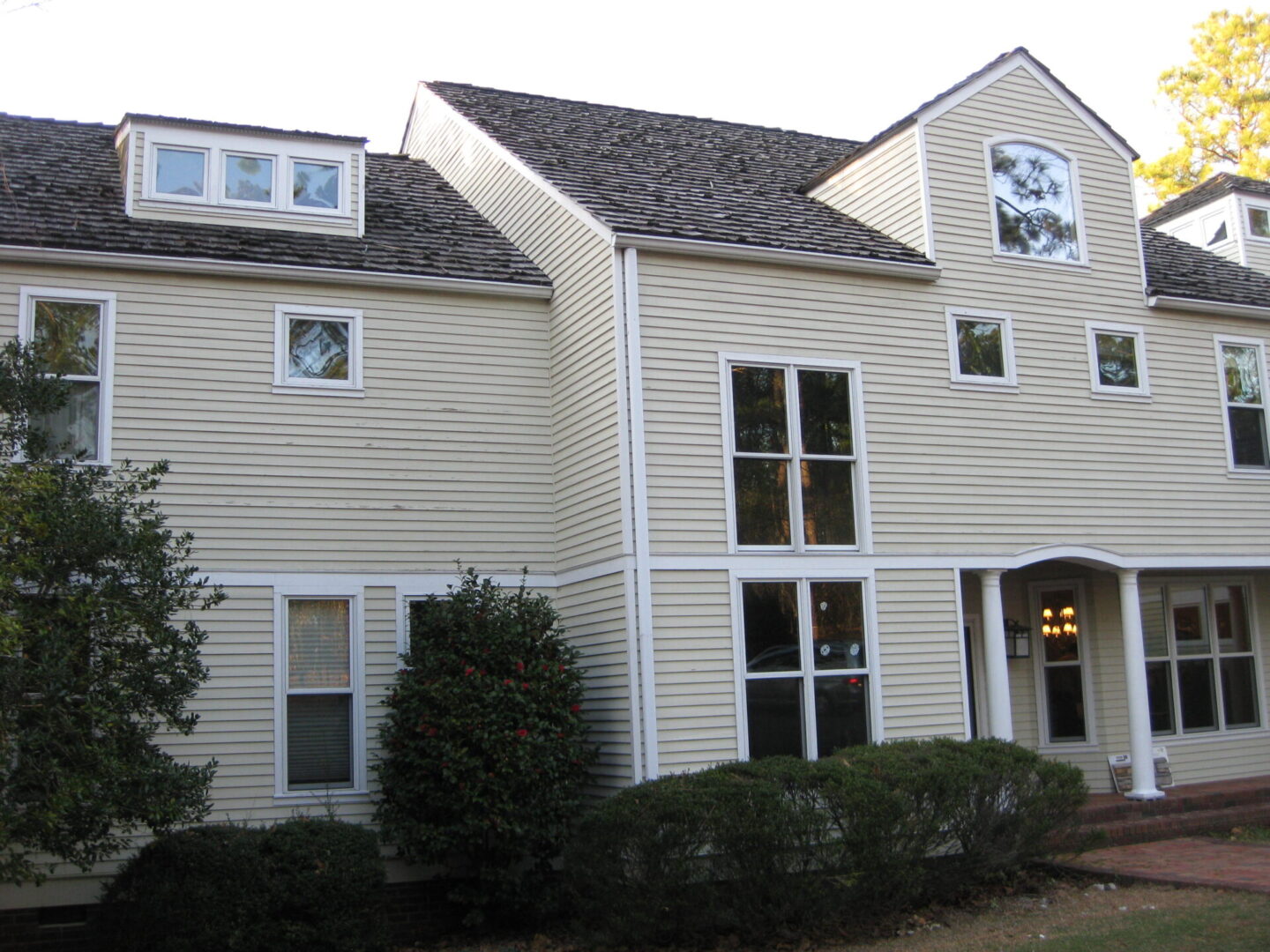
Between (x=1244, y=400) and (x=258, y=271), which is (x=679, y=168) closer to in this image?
(x=258, y=271)

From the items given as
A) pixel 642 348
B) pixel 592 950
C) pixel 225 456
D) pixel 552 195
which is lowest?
pixel 592 950

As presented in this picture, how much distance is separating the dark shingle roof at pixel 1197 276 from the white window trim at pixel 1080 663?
3694 mm

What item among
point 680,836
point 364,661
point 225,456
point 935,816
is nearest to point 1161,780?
point 935,816

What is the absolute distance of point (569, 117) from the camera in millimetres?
16984

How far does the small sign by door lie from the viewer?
48.3 ft

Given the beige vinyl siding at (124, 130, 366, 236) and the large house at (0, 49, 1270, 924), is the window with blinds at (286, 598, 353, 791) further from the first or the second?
the beige vinyl siding at (124, 130, 366, 236)

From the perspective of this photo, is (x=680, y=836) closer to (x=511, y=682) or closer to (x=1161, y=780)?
(x=511, y=682)

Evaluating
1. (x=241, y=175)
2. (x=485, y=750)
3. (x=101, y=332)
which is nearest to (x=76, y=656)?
(x=485, y=750)

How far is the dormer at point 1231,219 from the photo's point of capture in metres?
19.8

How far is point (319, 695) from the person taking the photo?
12055 mm

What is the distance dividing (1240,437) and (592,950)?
10237mm

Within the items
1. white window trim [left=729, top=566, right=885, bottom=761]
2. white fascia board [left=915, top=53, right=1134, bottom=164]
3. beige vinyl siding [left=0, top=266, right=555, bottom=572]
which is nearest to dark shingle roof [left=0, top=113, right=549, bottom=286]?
beige vinyl siding [left=0, top=266, right=555, bottom=572]

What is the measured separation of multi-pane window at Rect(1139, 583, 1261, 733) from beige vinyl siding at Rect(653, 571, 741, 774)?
6.54 m

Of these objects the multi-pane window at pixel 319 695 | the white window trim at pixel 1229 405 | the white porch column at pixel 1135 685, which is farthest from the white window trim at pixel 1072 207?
the multi-pane window at pixel 319 695
